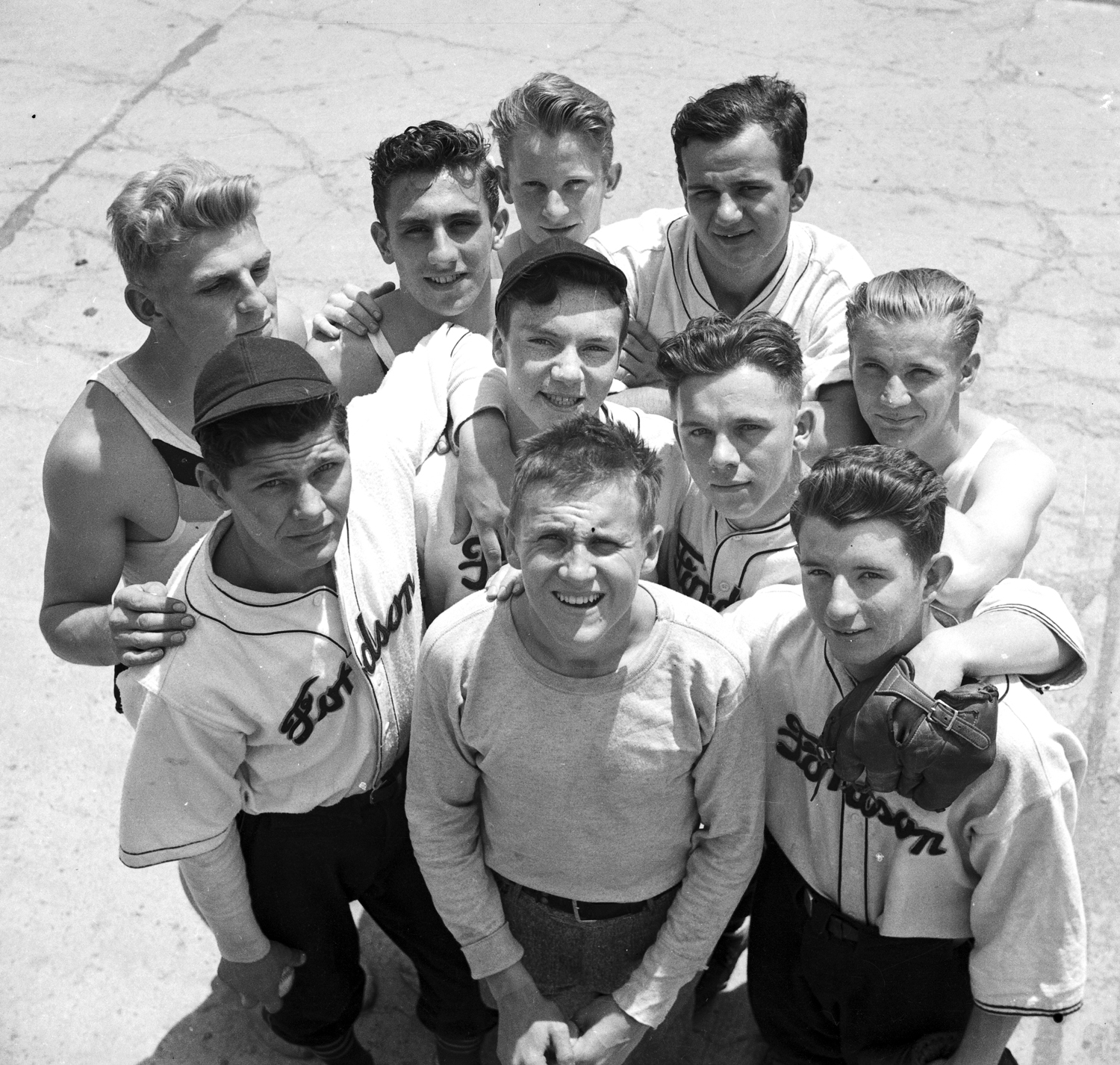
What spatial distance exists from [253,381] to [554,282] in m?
0.65

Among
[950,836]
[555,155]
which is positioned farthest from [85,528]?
[950,836]

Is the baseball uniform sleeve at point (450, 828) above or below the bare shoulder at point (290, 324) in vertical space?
below

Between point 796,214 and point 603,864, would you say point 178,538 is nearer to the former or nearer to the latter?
point 603,864

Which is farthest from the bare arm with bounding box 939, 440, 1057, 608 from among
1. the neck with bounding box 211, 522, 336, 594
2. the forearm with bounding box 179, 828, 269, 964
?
the forearm with bounding box 179, 828, 269, 964

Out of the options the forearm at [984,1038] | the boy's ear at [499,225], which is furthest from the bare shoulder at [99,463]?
the forearm at [984,1038]

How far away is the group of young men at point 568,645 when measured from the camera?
223 centimetres

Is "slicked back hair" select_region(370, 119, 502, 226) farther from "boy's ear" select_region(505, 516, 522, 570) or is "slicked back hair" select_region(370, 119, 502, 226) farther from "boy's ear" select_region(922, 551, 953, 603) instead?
"boy's ear" select_region(922, 551, 953, 603)

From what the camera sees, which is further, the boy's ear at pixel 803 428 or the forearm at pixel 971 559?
the boy's ear at pixel 803 428

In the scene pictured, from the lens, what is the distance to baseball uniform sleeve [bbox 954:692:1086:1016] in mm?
2133

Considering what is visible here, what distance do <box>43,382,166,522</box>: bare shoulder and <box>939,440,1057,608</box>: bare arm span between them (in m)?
1.65

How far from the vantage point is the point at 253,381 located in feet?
7.55

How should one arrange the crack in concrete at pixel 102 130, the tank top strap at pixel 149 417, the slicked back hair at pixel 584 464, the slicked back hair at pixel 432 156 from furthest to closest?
the crack in concrete at pixel 102 130, the slicked back hair at pixel 432 156, the tank top strap at pixel 149 417, the slicked back hair at pixel 584 464

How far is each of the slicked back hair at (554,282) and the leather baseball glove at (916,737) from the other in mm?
996

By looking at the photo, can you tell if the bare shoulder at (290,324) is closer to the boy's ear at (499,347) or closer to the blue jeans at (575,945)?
the boy's ear at (499,347)
